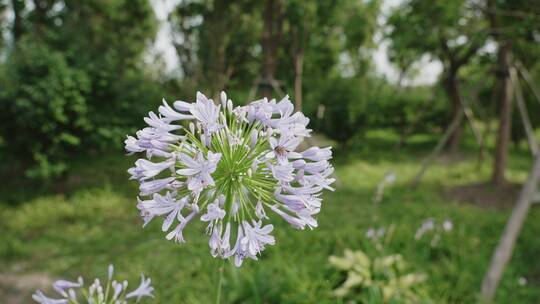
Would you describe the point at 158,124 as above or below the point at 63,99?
below

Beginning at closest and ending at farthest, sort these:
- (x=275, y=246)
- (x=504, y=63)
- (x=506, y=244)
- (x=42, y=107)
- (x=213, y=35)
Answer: (x=506, y=244) → (x=275, y=246) → (x=42, y=107) → (x=504, y=63) → (x=213, y=35)

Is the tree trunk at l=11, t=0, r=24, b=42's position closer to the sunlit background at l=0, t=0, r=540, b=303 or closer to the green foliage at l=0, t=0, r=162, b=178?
the sunlit background at l=0, t=0, r=540, b=303

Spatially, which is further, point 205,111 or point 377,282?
point 377,282

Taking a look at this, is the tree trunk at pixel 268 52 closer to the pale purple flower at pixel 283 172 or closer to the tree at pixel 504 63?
the tree at pixel 504 63

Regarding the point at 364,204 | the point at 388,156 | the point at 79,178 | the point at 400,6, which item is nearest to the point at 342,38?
the point at 388,156

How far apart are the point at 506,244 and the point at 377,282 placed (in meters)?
1.75

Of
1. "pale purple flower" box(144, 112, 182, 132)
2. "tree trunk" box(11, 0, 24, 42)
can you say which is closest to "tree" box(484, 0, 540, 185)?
"pale purple flower" box(144, 112, 182, 132)

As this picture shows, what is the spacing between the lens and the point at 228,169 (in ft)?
5.41

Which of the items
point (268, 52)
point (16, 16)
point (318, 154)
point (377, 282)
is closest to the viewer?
point (318, 154)

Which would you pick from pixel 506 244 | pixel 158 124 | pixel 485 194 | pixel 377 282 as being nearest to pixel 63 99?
pixel 377 282

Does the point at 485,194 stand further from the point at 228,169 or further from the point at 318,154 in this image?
the point at 228,169

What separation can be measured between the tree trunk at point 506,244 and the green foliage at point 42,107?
7.76 metres

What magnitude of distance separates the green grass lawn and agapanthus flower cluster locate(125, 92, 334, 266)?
3.21 ft

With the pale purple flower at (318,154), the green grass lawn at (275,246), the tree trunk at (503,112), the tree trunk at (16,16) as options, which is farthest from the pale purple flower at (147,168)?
the tree trunk at (16,16)
